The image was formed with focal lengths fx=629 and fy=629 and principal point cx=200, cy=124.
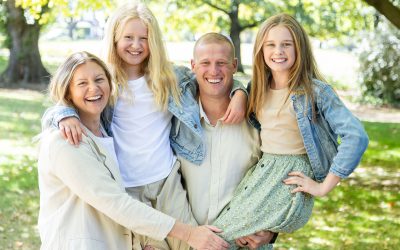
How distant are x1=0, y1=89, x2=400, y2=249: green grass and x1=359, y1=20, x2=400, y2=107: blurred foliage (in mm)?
6137

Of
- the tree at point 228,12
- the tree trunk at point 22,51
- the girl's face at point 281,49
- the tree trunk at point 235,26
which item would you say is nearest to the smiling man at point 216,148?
the girl's face at point 281,49

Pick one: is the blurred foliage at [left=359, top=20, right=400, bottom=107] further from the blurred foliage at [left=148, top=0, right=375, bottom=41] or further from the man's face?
the man's face

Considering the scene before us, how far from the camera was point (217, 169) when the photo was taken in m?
3.52

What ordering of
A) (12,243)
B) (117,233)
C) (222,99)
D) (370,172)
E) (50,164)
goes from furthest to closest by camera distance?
(370,172) < (12,243) < (222,99) < (117,233) < (50,164)

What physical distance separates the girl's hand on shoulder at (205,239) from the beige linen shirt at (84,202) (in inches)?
6.7

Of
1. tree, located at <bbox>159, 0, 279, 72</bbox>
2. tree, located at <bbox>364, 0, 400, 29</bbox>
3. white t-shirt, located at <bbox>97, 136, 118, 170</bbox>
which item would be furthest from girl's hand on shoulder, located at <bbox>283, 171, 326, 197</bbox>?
tree, located at <bbox>159, 0, 279, 72</bbox>

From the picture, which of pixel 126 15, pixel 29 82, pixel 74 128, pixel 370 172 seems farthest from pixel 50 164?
pixel 29 82

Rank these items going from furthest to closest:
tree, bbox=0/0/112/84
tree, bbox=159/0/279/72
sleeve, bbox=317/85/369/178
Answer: tree, bbox=159/0/279/72 → tree, bbox=0/0/112/84 → sleeve, bbox=317/85/369/178

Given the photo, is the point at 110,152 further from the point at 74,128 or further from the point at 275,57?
the point at 275,57

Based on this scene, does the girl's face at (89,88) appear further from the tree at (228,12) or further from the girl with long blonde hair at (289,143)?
the tree at (228,12)

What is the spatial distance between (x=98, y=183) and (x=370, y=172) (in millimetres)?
8720

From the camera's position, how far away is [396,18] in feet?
29.6

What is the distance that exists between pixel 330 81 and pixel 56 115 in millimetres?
6021

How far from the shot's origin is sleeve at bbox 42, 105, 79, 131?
307cm
